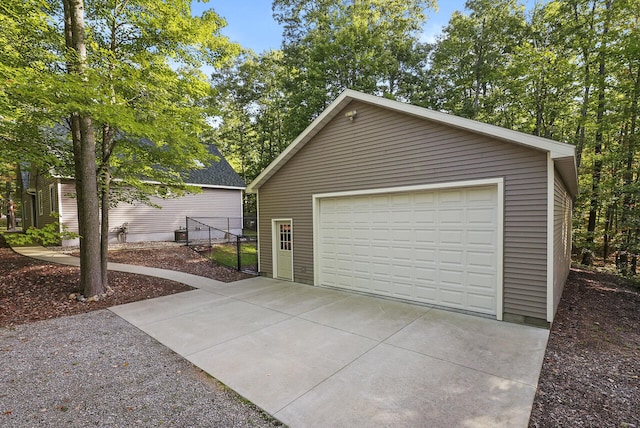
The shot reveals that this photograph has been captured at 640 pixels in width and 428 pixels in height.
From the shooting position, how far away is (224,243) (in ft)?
47.4

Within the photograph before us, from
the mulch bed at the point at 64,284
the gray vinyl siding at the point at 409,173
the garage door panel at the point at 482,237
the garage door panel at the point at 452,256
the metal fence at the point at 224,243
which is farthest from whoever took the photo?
the metal fence at the point at 224,243

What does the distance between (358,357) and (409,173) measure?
3904 mm

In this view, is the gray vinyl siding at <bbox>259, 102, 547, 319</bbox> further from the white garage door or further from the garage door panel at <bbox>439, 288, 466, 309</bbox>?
the garage door panel at <bbox>439, 288, 466, 309</bbox>

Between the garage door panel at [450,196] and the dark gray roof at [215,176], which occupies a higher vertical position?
the dark gray roof at [215,176]

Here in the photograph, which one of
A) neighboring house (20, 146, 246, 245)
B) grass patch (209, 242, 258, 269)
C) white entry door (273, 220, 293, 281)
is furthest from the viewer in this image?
neighboring house (20, 146, 246, 245)

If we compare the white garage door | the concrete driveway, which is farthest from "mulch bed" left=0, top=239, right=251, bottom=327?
the white garage door

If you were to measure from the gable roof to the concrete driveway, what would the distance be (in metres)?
2.87

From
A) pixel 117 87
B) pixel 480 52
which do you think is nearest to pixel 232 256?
pixel 117 87

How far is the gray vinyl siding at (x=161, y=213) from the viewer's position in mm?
12944

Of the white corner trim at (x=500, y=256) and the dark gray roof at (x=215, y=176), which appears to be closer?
the white corner trim at (x=500, y=256)

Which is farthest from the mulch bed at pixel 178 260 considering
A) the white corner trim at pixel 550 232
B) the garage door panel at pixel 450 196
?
the white corner trim at pixel 550 232

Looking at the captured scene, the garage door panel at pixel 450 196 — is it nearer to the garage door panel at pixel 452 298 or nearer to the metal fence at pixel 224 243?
the garage door panel at pixel 452 298

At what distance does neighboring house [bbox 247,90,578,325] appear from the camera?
4.95 metres

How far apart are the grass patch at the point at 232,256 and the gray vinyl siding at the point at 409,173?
1.96m
